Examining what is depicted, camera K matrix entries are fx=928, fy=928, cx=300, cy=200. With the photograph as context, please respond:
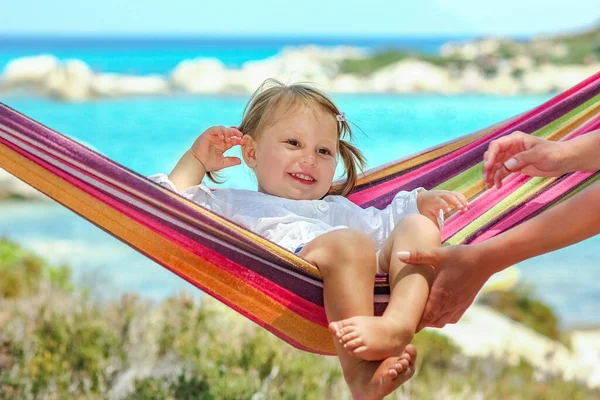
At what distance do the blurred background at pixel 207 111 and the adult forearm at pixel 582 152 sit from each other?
2.89ft

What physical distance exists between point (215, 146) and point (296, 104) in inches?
9.7

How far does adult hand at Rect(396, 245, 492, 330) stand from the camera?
1819 millimetres

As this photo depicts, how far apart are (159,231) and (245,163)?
16.8 inches

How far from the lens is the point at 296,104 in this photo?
2.31 metres

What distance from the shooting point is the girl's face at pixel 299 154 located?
7.46 feet

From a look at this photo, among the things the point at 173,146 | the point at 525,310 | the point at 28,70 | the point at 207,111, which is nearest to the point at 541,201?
the point at 525,310

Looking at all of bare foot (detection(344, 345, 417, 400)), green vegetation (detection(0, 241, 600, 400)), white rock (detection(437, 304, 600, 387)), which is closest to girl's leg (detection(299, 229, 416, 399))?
bare foot (detection(344, 345, 417, 400))

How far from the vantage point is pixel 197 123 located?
1920 centimetres

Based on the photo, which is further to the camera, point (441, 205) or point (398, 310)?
point (441, 205)

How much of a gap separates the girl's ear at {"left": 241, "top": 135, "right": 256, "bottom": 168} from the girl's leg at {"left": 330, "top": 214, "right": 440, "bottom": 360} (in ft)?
1.76

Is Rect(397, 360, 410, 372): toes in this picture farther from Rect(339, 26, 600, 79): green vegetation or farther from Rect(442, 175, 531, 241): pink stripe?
Rect(339, 26, 600, 79): green vegetation

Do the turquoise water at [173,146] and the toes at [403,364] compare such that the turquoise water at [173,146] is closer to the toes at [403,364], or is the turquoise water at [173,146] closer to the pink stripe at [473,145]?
the pink stripe at [473,145]

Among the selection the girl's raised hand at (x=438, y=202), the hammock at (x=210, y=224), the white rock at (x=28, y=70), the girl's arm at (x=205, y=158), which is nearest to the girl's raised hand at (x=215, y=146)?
the girl's arm at (x=205, y=158)

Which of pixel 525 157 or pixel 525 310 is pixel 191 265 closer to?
pixel 525 157
